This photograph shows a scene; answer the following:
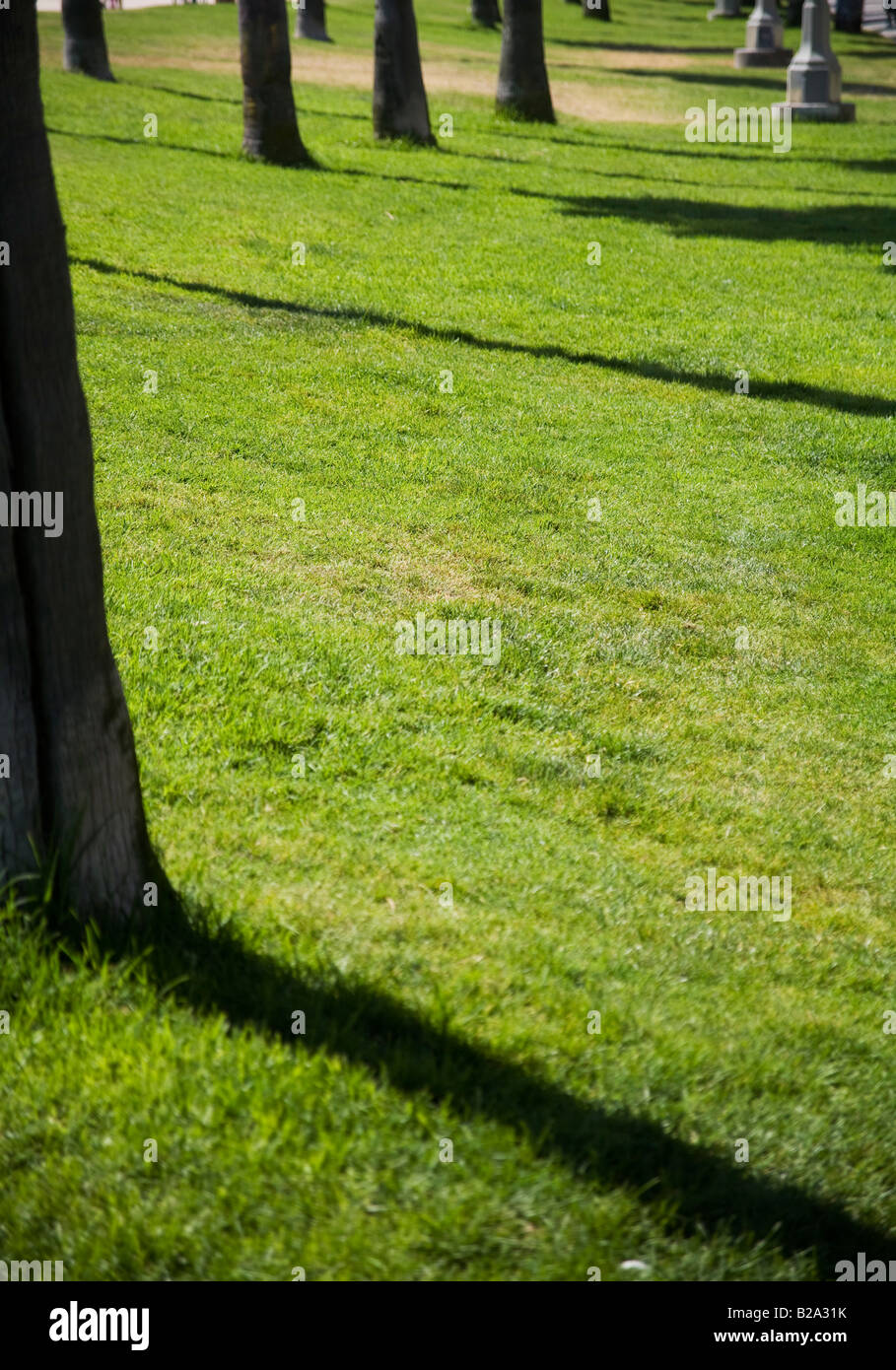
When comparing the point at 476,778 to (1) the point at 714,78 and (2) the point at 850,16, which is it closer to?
(1) the point at 714,78

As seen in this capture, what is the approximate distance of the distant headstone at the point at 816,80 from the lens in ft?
86.5

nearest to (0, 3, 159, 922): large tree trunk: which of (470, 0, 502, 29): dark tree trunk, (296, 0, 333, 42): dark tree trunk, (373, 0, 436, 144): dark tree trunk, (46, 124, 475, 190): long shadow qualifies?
(46, 124, 475, 190): long shadow

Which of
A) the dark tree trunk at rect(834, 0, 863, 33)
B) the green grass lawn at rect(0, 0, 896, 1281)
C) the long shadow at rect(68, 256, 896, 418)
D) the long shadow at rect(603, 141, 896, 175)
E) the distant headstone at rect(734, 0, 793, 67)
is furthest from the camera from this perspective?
the dark tree trunk at rect(834, 0, 863, 33)

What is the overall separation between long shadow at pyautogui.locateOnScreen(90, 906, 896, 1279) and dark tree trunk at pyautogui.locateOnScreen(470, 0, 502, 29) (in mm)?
44666

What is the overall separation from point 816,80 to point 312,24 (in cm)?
1733

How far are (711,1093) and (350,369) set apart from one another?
8.56m

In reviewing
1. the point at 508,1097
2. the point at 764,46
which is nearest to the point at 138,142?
the point at 508,1097

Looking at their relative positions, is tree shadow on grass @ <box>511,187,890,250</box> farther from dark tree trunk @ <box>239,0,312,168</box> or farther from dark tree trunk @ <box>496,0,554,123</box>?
dark tree trunk @ <box>496,0,554,123</box>

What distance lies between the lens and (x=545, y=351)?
1289cm

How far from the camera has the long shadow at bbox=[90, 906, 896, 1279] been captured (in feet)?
11.5

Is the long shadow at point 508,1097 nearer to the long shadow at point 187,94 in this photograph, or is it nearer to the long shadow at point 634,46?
the long shadow at point 187,94

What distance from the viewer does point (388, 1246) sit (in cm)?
321

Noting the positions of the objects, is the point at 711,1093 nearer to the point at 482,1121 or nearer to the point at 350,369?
the point at 482,1121
